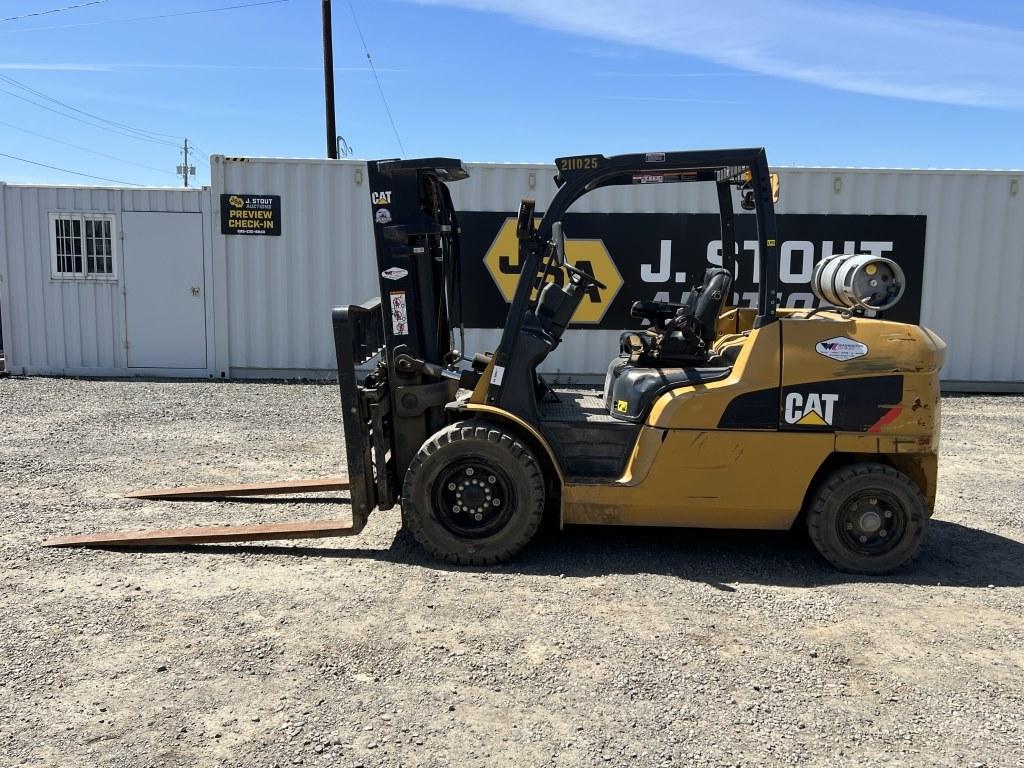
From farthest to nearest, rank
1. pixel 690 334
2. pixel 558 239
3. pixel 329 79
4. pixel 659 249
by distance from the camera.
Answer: pixel 329 79 → pixel 659 249 → pixel 690 334 → pixel 558 239

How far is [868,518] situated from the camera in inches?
189

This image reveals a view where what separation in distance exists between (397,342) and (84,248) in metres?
9.45

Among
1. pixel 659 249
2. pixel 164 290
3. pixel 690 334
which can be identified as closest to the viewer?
pixel 690 334

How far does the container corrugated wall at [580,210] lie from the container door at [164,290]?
59 cm

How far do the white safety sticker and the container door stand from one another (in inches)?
324

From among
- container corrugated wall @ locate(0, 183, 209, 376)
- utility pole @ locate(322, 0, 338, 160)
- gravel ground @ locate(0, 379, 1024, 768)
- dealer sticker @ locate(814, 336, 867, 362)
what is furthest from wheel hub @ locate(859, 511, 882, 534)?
utility pole @ locate(322, 0, 338, 160)

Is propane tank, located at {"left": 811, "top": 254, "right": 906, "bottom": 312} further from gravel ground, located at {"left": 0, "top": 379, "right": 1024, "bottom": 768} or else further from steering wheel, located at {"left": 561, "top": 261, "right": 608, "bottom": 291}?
gravel ground, located at {"left": 0, "top": 379, "right": 1024, "bottom": 768}

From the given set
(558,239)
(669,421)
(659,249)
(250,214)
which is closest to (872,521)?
(669,421)

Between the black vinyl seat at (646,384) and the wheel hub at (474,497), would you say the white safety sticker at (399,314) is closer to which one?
the wheel hub at (474,497)

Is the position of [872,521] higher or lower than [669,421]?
lower

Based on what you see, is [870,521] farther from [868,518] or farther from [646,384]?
[646,384]

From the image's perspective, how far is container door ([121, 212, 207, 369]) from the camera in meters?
12.3

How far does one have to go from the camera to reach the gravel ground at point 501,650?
3.03 meters

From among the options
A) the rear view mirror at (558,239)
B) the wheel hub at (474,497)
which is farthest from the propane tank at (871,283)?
the wheel hub at (474,497)
